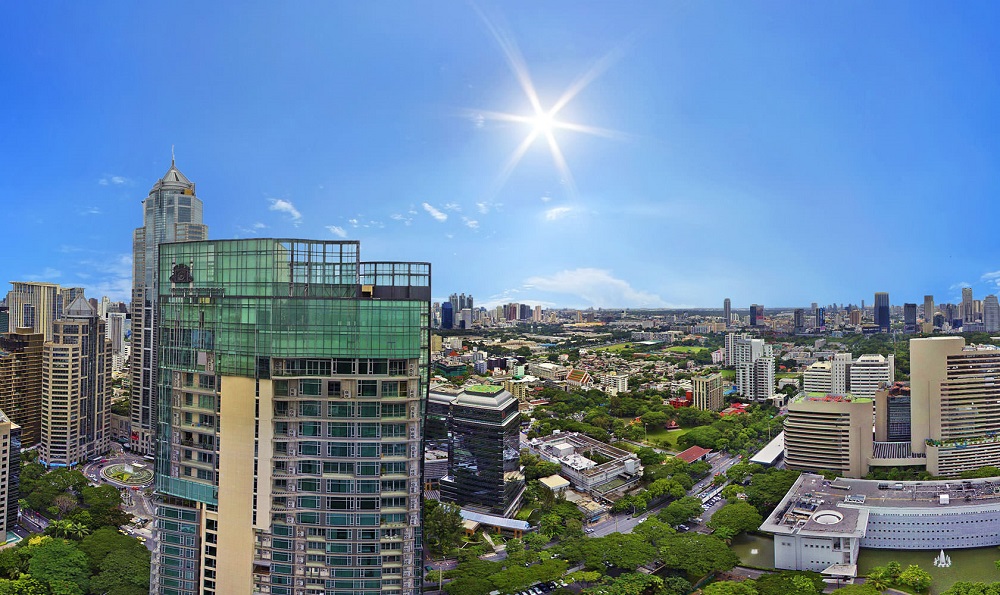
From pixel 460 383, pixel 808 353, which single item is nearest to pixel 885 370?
pixel 808 353

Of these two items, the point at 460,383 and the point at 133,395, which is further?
the point at 460,383

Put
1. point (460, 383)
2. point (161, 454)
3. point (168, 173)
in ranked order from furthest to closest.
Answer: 1. point (460, 383)
2. point (168, 173)
3. point (161, 454)

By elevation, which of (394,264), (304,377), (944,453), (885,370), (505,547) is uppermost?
(394,264)

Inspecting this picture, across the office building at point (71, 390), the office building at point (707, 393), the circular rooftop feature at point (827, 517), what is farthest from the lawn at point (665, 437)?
the office building at point (71, 390)

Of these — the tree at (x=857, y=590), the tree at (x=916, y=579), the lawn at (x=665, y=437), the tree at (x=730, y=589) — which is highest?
the tree at (x=730, y=589)

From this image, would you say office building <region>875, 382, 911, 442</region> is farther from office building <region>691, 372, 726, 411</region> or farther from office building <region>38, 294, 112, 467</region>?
office building <region>38, 294, 112, 467</region>

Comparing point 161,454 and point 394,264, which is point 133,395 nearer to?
point 161,454

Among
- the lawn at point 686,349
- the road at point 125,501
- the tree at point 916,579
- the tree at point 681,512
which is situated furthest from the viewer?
the lawn at point 686,349

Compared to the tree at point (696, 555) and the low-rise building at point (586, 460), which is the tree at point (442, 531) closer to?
the tree at point (696, 555)

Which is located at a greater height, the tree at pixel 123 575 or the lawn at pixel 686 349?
the lawn at pixel 686 349
